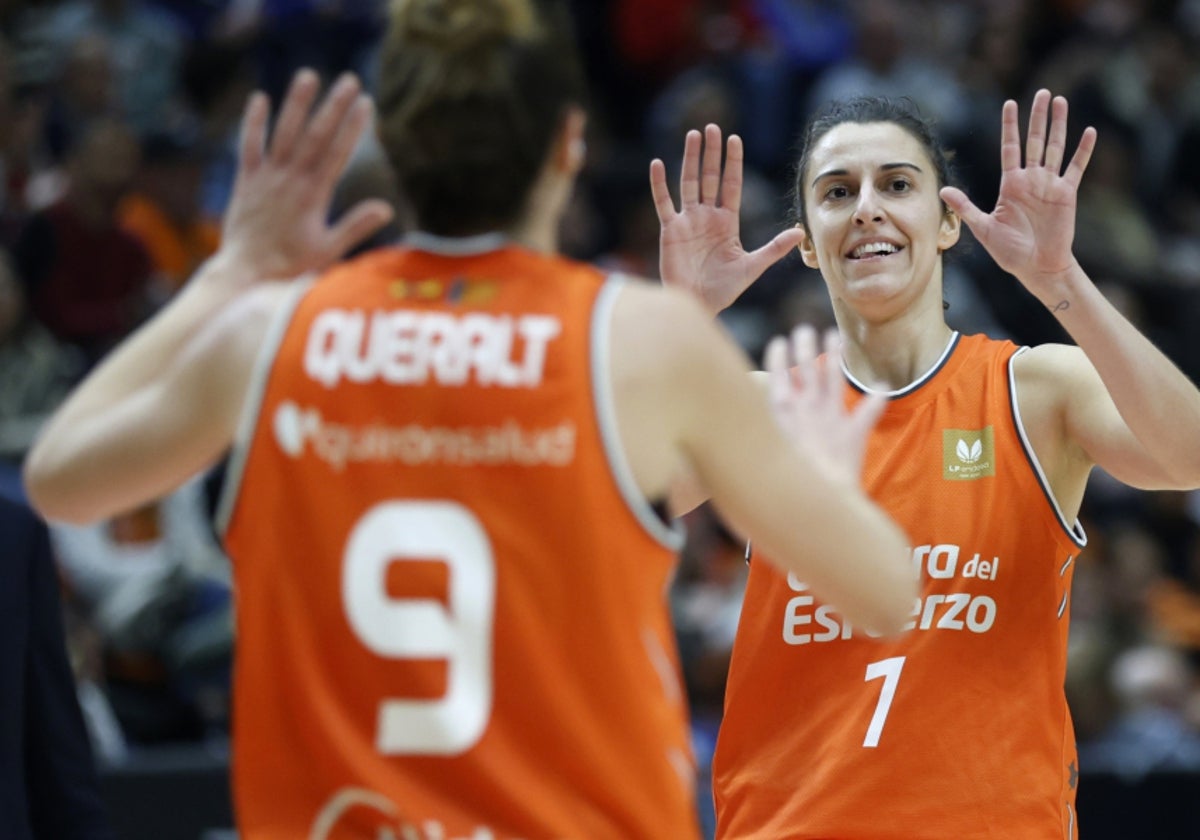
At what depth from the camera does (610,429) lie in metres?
2.28

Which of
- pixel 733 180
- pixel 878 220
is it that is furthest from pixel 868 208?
pixel 733 180

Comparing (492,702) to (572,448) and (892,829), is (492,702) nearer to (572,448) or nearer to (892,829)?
(572,448)

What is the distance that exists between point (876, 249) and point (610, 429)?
6.44ft

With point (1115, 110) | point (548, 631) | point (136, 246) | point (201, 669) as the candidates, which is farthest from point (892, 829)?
point (1115, 110)

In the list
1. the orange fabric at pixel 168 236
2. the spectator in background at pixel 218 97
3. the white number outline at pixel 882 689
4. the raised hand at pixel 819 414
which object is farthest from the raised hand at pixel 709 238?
the spectator in background at pixel 218 97

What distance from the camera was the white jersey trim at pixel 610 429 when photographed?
2279mm

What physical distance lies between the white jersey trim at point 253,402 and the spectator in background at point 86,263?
282 inches

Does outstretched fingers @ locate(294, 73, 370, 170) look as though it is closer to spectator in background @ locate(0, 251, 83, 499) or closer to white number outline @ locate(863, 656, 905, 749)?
white number outline @ locate(863, 656, 905, 749)

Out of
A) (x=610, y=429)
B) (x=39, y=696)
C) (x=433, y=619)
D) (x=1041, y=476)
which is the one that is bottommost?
(x=39, y=696)

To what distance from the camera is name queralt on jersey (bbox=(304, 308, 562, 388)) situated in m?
2.29

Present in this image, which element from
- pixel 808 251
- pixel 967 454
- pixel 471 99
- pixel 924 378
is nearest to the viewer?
pixel 471 99

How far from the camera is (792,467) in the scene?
232cm

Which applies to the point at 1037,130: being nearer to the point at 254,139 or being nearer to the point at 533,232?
the point at 533,232

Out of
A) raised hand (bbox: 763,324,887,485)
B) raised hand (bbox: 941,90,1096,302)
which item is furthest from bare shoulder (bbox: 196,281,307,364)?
raised hand (bbox: 941,90,1096,302)
